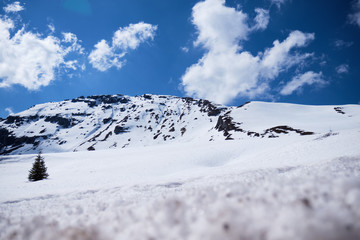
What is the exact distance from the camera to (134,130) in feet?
395

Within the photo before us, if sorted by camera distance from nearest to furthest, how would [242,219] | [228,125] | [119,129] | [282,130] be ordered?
[242,219], [282,130], [228,125], [119,129]

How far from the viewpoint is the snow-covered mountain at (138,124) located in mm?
51625

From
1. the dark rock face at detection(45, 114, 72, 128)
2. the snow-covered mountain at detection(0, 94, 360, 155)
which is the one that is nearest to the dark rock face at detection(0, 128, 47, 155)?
the snow-covered mountain at detection(0, 94, 360, 155)


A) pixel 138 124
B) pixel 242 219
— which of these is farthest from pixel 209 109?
pixel 242 219

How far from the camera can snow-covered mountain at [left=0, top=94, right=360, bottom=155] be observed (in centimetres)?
→ 5162

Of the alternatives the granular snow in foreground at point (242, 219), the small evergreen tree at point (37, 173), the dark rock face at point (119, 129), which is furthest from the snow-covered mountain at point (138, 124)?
the small evergreen tree at point (37, 173)

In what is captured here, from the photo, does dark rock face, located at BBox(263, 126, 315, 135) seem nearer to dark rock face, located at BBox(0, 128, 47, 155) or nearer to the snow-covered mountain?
the snow-covered mountain

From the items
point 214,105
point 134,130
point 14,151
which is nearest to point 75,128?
point 14,151

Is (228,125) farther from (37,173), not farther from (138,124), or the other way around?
(138,124)

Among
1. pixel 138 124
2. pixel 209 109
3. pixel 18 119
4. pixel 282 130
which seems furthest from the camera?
pixel 18 119

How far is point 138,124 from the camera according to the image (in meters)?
128

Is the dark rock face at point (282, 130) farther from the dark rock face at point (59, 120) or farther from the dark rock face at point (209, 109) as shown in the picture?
the dark rock face at point (59, 120)

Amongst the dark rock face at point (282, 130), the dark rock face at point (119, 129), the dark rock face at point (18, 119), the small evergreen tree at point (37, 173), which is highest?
the dark rock face at point (18, 119)

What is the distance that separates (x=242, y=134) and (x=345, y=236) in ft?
146
